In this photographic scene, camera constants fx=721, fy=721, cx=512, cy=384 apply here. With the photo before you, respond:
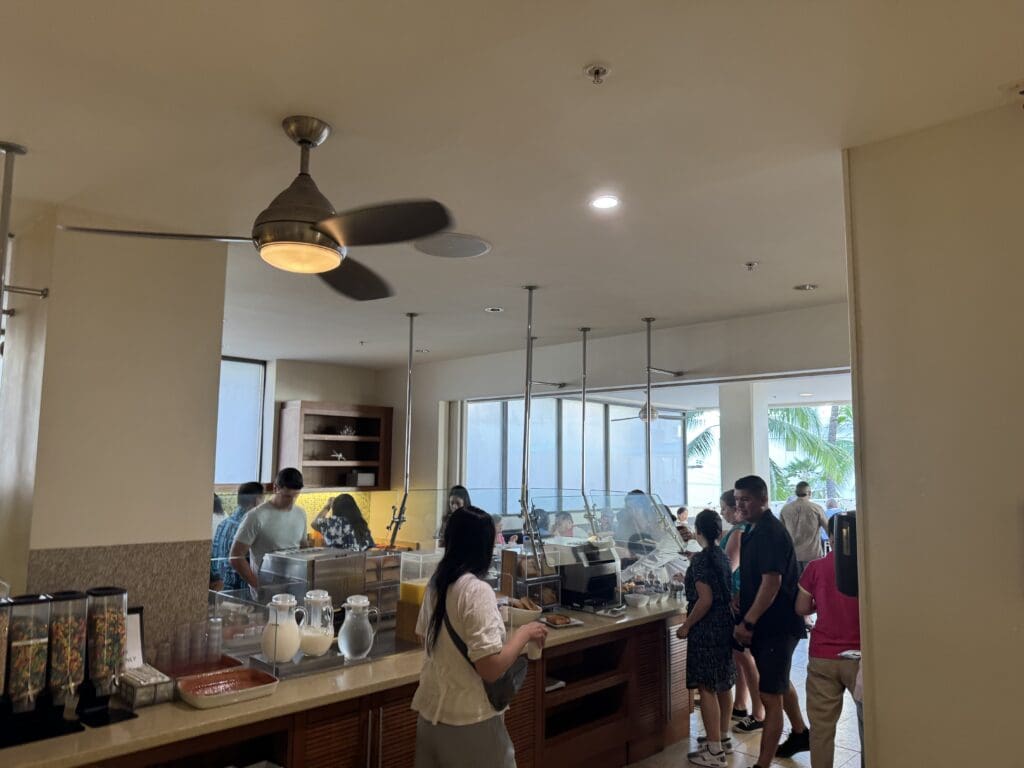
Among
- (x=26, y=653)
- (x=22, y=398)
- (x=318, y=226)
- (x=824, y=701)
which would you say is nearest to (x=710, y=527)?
(x=824, y=701)

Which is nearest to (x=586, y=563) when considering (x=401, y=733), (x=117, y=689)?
(x=401, y=733)

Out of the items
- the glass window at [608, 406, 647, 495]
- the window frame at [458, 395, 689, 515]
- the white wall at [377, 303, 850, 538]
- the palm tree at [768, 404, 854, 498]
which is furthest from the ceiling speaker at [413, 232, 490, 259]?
the palm tree at [768, 404, 854, 498]

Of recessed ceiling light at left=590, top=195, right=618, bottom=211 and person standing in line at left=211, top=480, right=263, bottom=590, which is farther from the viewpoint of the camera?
person standing in line at left=211, top=480, right=263, bottom=590

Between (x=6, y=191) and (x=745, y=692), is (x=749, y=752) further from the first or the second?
(x=6, y=191)

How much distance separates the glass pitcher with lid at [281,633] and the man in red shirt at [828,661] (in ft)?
7.86

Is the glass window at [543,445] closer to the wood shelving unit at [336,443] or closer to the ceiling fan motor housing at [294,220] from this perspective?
the wood shelving unit at [336,443]

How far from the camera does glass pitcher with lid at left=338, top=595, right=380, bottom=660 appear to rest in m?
2.99

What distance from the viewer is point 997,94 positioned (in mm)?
1893

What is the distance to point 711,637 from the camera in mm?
3850

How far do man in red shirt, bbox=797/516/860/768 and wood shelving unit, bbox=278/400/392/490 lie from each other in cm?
493

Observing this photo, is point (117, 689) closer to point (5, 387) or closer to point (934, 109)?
point (5, 387)

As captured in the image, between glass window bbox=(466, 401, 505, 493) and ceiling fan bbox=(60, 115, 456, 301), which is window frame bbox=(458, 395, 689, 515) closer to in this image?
glass window bbox=(466, 401, 505, 493)

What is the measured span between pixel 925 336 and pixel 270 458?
6.33m

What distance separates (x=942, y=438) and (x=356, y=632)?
2.27m
